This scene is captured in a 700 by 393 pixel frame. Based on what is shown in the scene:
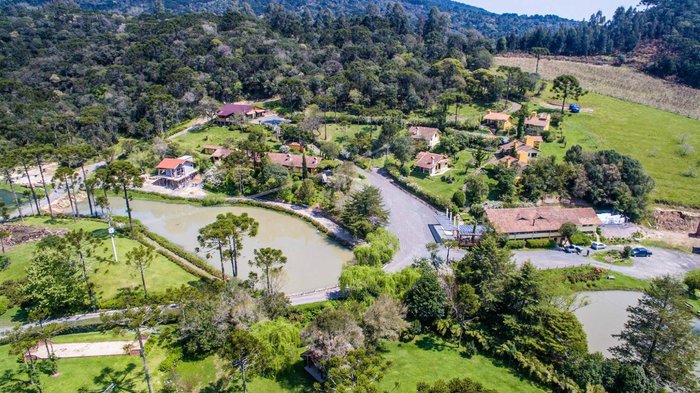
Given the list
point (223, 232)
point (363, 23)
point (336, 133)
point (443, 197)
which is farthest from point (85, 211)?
point (363, 23)

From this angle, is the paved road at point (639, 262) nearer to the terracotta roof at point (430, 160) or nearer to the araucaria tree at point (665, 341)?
the araucaria tree at point (665, 341)

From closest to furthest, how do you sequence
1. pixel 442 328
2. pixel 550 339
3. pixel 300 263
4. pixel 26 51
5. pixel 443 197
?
pixel 550 339 < pixel 442 328 < pixel 300 263 < pixel 443 197 < pixel 26 51

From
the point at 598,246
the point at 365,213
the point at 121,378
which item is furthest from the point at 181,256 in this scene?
the point at 598,246

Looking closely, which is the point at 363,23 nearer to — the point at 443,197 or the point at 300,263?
the point at 443,197

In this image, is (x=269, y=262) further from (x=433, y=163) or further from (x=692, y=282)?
(x=692, y=282)

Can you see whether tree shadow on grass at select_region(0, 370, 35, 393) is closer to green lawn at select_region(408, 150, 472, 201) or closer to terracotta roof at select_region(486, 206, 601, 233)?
terracotta roof at select_region(486, 206, 601, 233)

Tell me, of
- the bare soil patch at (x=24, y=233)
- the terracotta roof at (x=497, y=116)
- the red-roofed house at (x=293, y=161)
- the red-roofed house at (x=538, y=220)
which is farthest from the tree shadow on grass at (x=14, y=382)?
the terracotta roof at (x=497, y=116)
